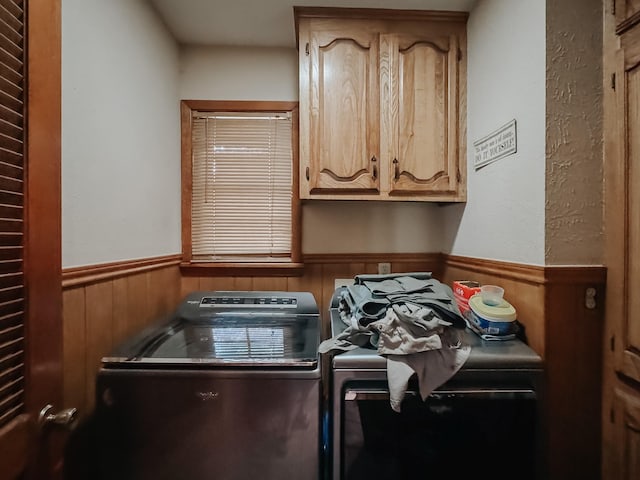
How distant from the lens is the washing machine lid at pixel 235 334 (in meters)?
1.12

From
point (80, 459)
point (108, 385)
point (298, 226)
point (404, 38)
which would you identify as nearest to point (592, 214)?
point (404, 38)

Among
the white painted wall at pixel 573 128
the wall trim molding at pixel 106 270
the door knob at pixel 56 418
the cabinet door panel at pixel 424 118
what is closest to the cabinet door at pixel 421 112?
the cabinet door panel at pixel 424 118

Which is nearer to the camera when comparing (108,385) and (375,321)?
(108,385)

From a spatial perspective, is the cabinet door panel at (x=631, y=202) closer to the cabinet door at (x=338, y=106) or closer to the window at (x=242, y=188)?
the cabinet door at (x=338, y=106)

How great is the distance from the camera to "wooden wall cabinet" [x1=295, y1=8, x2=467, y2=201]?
1650mm

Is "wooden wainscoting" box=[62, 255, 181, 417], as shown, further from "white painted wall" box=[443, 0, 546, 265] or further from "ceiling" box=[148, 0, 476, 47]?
"white painted wall" box=[443, 0, 546, 265]

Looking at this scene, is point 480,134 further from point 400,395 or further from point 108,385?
point 108,385

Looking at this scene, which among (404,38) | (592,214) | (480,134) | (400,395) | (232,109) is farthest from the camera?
(232,109)

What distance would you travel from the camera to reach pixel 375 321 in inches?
47.1

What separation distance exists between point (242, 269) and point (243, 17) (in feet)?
4.26

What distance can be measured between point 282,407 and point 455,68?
66.0 inches

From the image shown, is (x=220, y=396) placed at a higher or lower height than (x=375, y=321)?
lower

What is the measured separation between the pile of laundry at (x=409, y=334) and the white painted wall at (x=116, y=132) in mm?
881

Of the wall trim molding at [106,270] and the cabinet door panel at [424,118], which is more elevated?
the cabinet door panel at [424,118]
